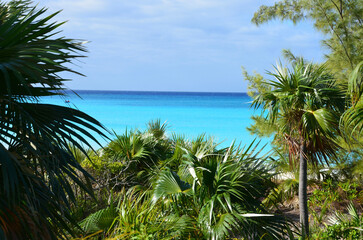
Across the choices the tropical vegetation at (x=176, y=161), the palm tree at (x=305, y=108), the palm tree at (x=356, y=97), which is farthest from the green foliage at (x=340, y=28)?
the palm tree at (x=356, y=97)

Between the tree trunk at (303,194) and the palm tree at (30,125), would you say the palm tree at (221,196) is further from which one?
the tree trunk at (303,194)

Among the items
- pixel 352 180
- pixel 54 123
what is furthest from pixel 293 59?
pixel 54 123

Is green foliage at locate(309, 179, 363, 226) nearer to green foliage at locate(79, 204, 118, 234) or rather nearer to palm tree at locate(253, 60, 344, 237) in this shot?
palm tree at locate(253, 60, 344, 237)

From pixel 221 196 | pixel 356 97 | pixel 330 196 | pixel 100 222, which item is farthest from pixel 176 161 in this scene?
pixel 330 196

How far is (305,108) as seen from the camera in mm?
9398

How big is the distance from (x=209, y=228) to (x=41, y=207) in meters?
2.59

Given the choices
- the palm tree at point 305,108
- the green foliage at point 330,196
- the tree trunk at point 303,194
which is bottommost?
the green foliage at point 330,196

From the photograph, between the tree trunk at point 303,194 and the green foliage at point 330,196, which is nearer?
the tree trunk at point 303,194

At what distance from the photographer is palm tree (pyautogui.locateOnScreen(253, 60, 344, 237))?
8.97 meters

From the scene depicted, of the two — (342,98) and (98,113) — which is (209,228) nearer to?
(342,98)

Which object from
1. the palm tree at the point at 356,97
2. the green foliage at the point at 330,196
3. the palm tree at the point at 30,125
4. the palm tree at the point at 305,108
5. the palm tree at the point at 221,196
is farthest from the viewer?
the green foliage at the point at 330,196

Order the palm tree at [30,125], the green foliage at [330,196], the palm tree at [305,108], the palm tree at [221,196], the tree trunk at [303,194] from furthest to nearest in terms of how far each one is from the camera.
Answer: the green foliage at [330,196] < the tree trunk at [303,194] < the palm tree at [305,108] < the palm tree at [221,196] < the palm tree at [30,125]

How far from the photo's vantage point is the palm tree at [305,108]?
8.97 meters

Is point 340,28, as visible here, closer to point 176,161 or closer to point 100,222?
point 176,161
